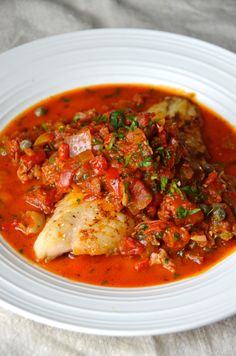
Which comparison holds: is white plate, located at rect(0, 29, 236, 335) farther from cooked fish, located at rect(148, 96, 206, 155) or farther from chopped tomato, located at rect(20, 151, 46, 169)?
chopped tomato, located at rect(20, 151, 46, 169)

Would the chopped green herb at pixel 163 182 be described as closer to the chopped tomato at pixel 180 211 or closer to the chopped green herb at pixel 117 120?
the chopped tomato at pixel 180 211

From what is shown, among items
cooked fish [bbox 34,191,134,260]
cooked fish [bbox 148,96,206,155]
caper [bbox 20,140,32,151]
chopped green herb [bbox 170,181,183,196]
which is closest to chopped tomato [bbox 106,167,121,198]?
cooked fish [bbox 34,191,134,260]

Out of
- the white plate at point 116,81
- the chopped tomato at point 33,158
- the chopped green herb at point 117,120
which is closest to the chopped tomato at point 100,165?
the chopped green herb at point 117,120

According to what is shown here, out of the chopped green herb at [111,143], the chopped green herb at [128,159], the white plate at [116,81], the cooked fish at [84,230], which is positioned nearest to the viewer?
the white plate at [116,81]

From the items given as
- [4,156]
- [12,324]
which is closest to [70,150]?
[4,156]

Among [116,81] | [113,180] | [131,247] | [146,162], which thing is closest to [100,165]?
[113,180]

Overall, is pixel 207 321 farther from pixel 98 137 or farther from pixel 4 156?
pixel 4 156
